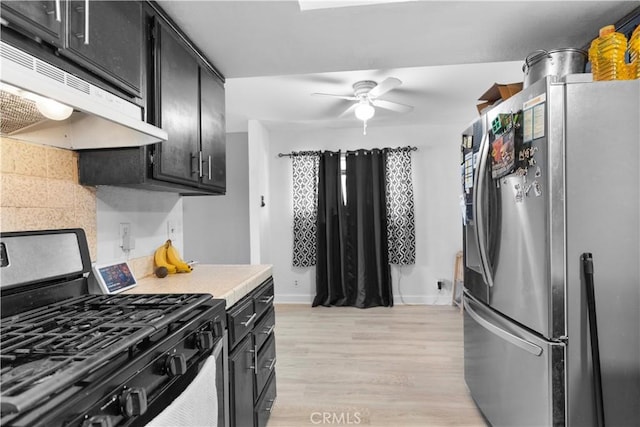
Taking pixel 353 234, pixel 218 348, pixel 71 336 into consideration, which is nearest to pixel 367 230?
pixel 353 234

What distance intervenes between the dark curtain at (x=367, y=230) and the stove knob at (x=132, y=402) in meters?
4.07

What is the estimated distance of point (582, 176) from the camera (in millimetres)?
1437

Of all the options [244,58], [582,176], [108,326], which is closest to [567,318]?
[582,176]

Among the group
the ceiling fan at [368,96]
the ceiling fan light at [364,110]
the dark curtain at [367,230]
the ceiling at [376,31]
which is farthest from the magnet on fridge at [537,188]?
the dark curtain at [367,230]

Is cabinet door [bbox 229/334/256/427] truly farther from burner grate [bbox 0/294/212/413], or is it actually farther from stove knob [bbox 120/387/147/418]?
stove knob [bbox 120/387/147/418]

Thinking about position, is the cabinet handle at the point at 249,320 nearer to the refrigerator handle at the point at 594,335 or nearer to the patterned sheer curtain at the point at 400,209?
the refrigerator handle at the point at 594,335

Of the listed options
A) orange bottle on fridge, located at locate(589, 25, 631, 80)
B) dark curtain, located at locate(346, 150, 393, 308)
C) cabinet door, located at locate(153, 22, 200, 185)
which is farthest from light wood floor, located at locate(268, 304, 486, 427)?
orange bottle on fridge, located at locate(589, 25, 631, 80)

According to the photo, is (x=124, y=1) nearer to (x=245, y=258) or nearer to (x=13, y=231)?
(x=13, y=231)

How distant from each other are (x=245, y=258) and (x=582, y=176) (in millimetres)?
4307

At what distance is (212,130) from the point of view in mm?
2174

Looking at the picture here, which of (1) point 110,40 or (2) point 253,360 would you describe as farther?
(2) point 253,360

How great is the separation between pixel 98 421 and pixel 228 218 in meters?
4.52

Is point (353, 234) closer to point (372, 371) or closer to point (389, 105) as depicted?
point (389, 105)

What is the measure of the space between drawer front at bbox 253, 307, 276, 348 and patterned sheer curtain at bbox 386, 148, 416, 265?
2919 mm
